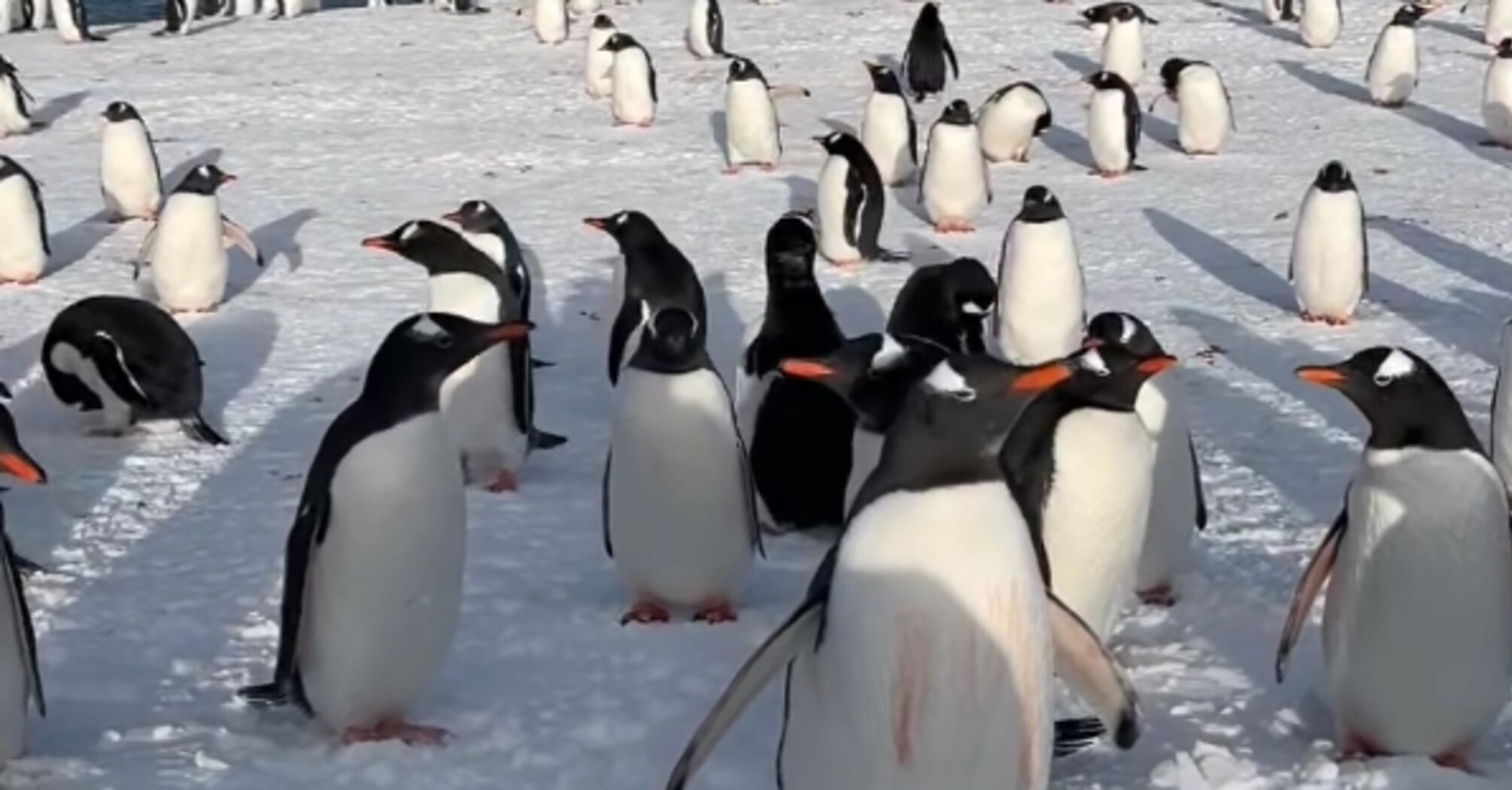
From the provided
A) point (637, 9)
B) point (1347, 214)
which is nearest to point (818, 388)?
point (1347, 214)

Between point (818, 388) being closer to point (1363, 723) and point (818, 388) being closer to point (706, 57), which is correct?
point (1363, 723)

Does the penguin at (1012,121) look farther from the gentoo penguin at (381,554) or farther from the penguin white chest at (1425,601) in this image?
the penguin white chest at (1425,601)

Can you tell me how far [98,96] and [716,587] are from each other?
11725 mm

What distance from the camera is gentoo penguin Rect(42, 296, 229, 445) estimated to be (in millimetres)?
6496

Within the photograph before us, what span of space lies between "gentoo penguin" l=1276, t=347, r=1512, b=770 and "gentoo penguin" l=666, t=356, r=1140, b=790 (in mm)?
735

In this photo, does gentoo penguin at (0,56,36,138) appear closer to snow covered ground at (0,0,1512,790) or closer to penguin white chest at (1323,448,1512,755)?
snow covered ground at (0,0,1512,790)

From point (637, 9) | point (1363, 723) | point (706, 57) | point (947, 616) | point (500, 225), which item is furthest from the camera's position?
point (637, 9)

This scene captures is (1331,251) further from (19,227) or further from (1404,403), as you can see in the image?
(19,227)

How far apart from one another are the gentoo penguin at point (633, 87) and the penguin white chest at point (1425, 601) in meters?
10.4

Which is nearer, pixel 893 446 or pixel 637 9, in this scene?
pixel 893 446

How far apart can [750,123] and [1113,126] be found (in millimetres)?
2189

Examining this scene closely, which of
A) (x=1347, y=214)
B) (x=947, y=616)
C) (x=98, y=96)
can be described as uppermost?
(x=947, y=616)

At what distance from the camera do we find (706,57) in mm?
16391

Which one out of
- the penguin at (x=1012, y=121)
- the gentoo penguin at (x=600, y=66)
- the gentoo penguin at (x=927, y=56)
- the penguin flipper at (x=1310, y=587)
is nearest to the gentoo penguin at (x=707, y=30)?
the gentoo penguin at (x=600, y=66)
